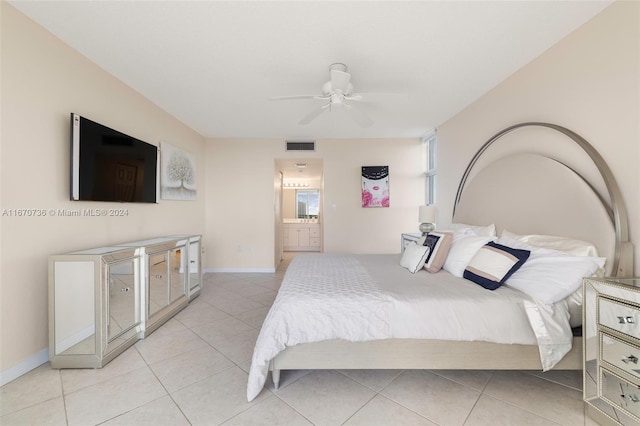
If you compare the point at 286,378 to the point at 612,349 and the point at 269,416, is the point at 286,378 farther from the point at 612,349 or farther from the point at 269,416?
the point at 612,349

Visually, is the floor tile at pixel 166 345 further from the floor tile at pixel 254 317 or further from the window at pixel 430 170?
the window at pixel 430 170

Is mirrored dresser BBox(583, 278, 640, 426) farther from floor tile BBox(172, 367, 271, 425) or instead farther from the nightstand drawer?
floor tile BBox(172, 367, 271, 425)

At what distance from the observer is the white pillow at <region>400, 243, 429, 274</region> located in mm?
2303

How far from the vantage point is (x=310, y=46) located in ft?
6.62

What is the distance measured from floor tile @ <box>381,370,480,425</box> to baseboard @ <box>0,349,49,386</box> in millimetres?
2520

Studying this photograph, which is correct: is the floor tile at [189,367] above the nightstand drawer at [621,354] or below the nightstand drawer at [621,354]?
below

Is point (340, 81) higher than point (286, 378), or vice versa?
point (340, 81)

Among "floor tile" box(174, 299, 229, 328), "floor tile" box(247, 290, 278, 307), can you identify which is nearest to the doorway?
"floor tile" box(247, 290, 278, 307)

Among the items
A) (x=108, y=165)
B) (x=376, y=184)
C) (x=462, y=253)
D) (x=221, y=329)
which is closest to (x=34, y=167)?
(x=108, y=165)

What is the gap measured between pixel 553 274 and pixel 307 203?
674cm

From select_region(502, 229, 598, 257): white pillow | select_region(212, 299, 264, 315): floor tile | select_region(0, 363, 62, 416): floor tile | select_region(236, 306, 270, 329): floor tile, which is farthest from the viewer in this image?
select_region(212, 299, 264, 315): floor tile

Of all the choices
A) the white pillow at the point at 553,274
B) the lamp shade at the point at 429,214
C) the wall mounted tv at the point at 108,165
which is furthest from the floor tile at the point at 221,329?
the lamp shade at the point at 429,214

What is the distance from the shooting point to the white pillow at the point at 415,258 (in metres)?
2.30

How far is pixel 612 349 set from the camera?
1.32m
